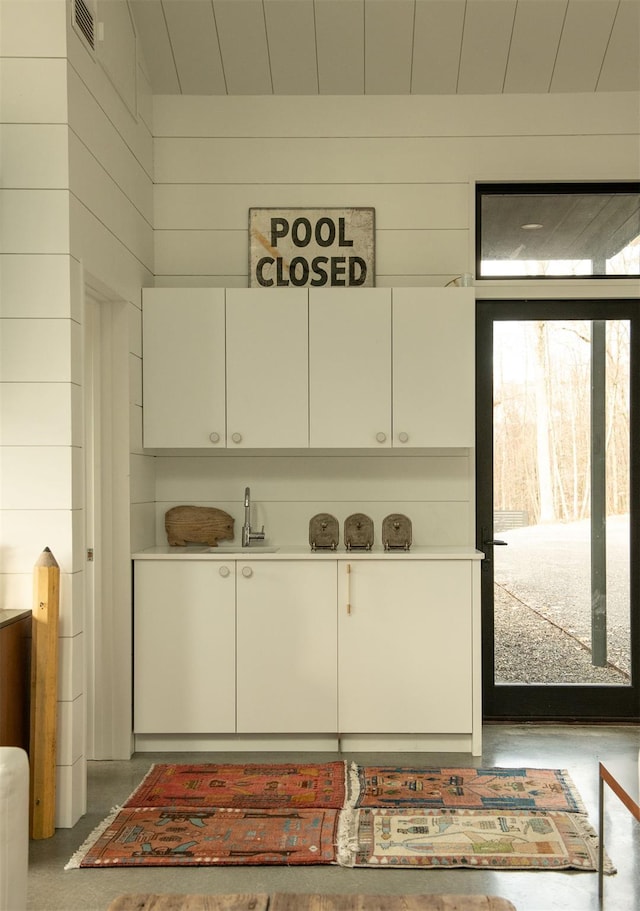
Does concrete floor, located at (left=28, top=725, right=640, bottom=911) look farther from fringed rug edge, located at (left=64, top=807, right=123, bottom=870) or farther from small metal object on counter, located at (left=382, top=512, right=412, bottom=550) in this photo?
small metal object on counter, located at (left=382, top=512, right=412, bottom=550)

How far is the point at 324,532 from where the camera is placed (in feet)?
14.7

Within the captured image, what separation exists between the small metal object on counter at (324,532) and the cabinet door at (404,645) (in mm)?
362

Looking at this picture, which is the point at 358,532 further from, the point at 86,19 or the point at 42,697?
the point at 86,19

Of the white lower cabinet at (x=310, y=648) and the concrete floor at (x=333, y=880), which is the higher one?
the white lower cabinet at (x=310, y=648)

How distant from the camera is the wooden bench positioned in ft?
5.98

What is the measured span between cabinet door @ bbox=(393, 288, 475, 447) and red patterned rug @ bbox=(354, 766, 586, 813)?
147 cm

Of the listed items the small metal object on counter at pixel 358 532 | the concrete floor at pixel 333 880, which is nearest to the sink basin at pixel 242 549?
the small metal object on counter at pixel 358 532

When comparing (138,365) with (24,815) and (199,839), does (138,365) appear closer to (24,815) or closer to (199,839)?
(199,839)

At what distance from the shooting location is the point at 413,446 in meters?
4.29

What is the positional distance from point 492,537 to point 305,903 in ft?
9.82

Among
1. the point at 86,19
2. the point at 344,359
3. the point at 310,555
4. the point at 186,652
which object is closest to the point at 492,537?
the point at 310,555

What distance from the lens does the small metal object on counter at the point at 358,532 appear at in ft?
14.6

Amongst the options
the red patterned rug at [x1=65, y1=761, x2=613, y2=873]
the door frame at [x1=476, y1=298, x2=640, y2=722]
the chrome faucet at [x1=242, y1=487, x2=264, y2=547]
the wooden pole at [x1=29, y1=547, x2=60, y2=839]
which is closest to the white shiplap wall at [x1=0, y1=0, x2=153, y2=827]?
the wooden pole at [x1=29, y1=547, x2=60, y2=839]

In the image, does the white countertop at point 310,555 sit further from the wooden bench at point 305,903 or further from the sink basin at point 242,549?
the wooden bench at point 305,903
